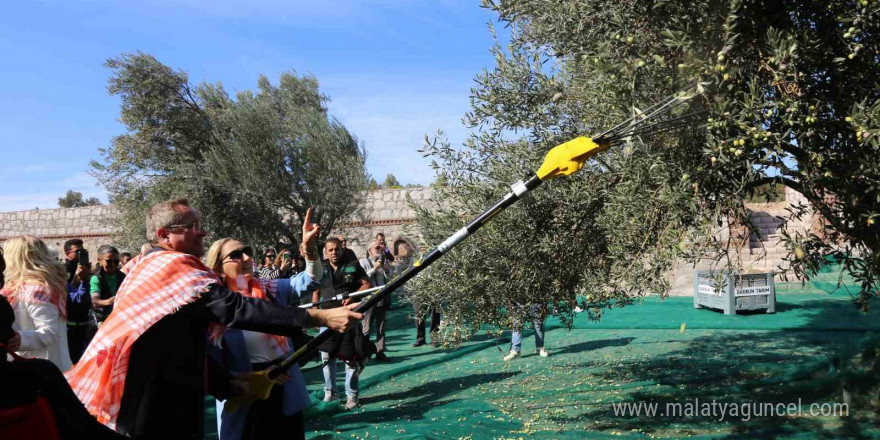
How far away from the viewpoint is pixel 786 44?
14.5 feet

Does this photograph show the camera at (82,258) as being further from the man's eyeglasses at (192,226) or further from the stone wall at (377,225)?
the man's eyeglasses at (192,226)

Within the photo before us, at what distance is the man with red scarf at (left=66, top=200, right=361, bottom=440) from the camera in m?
3.31

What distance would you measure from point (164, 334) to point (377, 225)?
19.9 meters

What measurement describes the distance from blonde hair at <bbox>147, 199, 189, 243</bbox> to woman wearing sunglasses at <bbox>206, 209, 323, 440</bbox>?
0.90 metres

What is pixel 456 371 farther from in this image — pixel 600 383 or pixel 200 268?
pixel 200 268

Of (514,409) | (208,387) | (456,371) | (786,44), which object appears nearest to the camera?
(208,387)

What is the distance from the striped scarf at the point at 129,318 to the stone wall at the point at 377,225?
8.27 m

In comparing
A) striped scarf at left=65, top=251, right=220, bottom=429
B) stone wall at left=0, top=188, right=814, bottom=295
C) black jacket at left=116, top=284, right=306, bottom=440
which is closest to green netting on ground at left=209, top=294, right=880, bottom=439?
stone wall at left=0, top=188, right=814, bottom=295

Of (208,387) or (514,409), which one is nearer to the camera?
(208,387)

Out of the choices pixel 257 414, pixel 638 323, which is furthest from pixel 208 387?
pixel 638 323

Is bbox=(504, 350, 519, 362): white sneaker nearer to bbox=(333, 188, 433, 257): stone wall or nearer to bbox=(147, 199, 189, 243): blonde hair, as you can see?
bbox=(147, 199, 189, 243): blonde hair

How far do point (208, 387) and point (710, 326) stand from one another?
11338mm

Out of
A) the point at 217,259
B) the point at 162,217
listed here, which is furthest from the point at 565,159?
the point at 217,259

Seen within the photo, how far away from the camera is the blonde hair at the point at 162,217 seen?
3.63 meters
